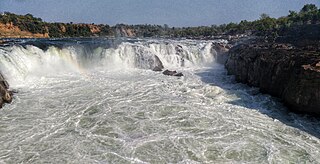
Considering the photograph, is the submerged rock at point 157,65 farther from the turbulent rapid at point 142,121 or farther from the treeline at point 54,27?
the treeline at point 54,27

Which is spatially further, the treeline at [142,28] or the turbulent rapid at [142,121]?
the treeline at [142,28]

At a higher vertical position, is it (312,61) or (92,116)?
(312,61)

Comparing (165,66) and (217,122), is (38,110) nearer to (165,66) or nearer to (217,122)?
(217,122)

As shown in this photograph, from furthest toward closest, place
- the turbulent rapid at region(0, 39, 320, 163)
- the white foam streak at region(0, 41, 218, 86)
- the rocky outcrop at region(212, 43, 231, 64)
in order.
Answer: the rocky outcrop at region(212, 43, 231, 64) → the white foam streak at region(0, 41, 218, 86) → the turbulent rapid at region(0, 39, 320, 163)

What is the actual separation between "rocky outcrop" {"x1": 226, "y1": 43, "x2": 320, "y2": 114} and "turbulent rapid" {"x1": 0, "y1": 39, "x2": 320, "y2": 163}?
1.68 ft

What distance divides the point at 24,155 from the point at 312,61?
1210 centimetres

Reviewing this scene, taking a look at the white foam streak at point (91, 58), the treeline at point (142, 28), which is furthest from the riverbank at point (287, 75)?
the treeline at point (142, 28)

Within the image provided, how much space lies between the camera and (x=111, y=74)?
83.6 ft

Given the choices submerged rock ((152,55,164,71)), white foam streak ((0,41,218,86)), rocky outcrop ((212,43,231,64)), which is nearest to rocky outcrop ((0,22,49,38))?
white foam streak ((0,41,218,86))

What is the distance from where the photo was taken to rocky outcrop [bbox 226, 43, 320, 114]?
13094mm

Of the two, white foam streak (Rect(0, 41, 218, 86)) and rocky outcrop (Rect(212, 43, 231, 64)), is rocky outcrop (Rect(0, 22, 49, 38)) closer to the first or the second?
white foam streak (Rect(0, 41, 218, 86))

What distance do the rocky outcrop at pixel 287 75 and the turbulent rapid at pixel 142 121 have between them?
51cm

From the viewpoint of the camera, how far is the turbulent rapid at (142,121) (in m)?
10.1

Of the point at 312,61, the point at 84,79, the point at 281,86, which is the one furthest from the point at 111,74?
the point at 312,61
